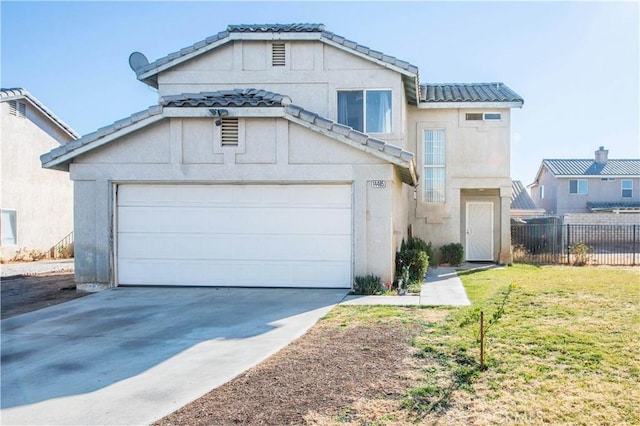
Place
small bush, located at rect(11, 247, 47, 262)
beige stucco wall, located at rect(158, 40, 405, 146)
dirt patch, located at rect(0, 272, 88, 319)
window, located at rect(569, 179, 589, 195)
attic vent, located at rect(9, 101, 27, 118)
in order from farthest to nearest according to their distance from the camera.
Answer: window, located at rect(569, 179, 589, 195) → attic vent, located at rect(9, 101, 27, 118) → small bush, located at rect(11, 247, 47, 262) → beige stucco wall, located at rect(158, 40, 405, 146) → dirt patch, located at rect(0, 272, 88, 319)

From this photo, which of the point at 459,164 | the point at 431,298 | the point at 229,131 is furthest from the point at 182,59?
the point at 431,298

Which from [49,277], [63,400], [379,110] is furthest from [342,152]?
[49,277]

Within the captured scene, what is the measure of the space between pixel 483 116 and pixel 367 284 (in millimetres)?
9631

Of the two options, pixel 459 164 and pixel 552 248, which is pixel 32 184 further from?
pixel 552 248

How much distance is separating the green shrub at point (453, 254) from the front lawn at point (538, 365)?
271 inches

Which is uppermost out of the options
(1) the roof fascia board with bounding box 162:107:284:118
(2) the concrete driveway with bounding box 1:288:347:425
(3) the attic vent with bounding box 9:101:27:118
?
(3) the attic vent with bounding box 9:101:27:118

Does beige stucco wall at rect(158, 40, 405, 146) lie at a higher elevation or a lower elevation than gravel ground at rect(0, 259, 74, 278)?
higher

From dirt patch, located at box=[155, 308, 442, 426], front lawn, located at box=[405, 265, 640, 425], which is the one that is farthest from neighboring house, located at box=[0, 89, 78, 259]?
front lawn, located at box=[405, 265, 640, 425]

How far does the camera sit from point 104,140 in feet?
37.5

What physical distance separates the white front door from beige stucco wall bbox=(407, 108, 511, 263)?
3.53 feet

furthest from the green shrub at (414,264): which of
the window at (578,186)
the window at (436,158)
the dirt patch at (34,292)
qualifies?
the window at (578,186)

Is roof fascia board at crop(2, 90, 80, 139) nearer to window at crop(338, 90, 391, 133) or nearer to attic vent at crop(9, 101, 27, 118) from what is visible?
attic vent at crop(9, 101, 27, 118)

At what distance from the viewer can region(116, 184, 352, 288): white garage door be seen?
452 inches

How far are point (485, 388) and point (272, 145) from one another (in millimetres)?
7811
